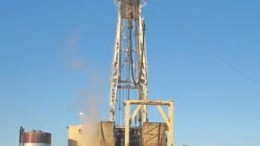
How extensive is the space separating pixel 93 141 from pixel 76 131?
13.3 ft

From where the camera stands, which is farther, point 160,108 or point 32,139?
point 32,139

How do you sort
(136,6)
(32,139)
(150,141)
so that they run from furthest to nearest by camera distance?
(136,6), (32,139), (150,141)

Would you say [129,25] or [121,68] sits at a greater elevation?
[129,25]

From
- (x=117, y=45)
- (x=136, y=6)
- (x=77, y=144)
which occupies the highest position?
(x=136, y=6)

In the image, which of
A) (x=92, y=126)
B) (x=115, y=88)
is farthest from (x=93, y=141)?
(x=115, y=88)

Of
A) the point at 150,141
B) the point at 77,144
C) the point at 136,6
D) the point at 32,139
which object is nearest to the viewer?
the point at 150,141

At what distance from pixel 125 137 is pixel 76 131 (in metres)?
5.47

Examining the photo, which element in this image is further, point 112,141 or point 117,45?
point 117,45

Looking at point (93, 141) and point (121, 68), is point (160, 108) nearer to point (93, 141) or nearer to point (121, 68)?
point (93, 141)

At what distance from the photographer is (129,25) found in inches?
2648

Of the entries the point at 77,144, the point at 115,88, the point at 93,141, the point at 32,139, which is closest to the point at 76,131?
the point at 77,144

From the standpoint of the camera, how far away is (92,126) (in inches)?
1708

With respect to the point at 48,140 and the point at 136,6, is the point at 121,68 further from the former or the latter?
the point at 48,140

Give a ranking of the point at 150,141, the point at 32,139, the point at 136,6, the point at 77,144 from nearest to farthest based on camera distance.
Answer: the point at 150,141, the point at 77,144, the point at 32,139, the point at 136,6
